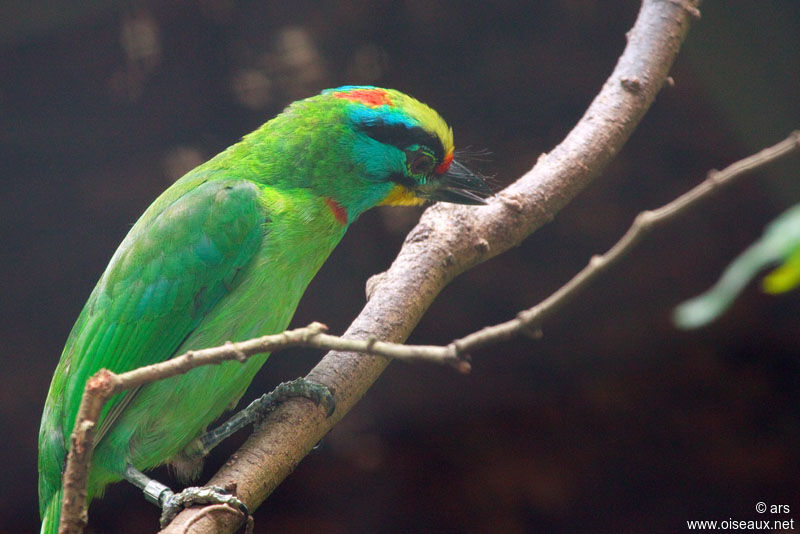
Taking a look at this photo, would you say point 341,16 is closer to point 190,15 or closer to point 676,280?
point 190,15

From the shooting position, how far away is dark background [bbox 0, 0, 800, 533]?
3586 millimetres

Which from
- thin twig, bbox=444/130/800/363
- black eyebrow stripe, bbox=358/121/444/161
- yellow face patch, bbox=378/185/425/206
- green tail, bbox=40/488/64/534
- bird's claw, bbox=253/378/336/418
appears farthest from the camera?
yellow face patch, bbox=378/185/425/206

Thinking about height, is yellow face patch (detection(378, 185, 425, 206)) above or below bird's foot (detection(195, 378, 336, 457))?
above

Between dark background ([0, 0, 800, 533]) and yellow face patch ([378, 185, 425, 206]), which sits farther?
dark background ([0, 0, 800, 533])

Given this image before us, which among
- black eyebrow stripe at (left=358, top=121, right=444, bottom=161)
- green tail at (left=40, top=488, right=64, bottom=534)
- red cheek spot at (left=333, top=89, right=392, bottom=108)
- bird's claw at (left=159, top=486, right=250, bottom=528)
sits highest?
red cheek spot at (left=333, top=89, right=392, bottom=108)

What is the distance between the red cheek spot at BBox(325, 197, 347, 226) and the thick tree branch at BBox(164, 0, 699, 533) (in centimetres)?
24

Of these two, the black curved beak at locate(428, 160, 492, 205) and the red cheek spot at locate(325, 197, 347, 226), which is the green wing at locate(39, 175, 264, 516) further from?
the black curved beak at locate(428, 160, 492, 205)

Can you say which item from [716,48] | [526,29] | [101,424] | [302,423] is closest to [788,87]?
[716,48]

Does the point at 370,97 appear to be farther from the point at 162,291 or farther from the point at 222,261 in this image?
the point at 162,291

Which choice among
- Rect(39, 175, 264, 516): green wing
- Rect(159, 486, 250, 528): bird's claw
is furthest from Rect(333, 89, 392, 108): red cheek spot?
Rect(159, 486, 250, 528): bird's claw

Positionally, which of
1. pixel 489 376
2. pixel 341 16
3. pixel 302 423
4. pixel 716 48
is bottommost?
pixel 302 423

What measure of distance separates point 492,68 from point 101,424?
241 centimetres

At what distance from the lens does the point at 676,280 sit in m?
4.22

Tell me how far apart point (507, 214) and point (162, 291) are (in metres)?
1.16
